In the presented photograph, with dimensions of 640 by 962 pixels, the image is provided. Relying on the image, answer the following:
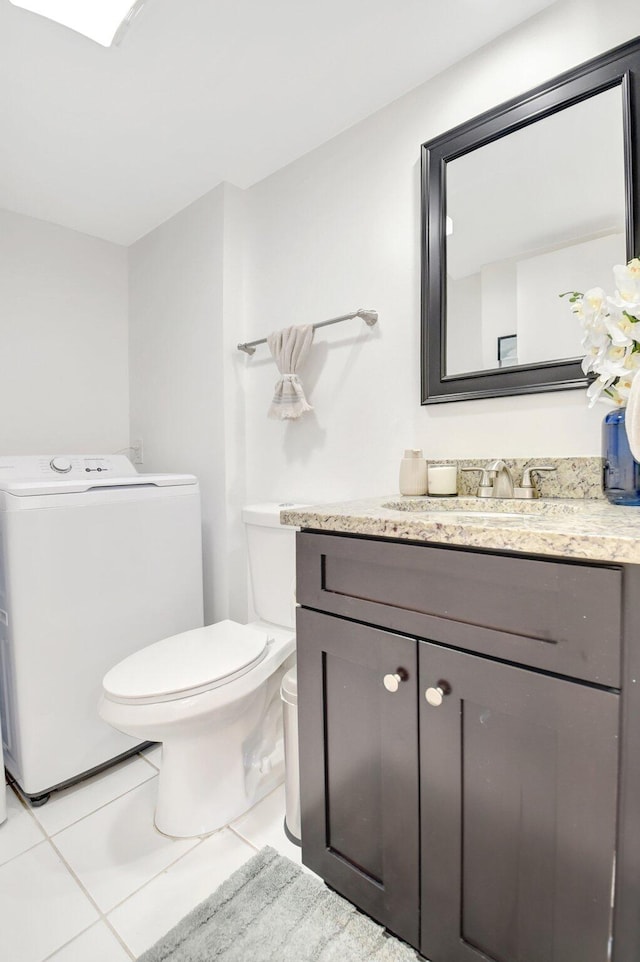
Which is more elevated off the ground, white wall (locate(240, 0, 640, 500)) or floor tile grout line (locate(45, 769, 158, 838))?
white wall (locate(240, 0, 640, 500))

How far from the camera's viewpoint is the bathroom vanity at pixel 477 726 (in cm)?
65

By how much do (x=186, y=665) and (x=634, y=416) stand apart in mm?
1270

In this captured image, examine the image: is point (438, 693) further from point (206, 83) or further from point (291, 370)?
point (206, 83)

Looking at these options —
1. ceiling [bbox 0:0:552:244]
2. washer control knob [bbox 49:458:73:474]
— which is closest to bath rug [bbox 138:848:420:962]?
washer control knob [bbox 49:458:73:474]

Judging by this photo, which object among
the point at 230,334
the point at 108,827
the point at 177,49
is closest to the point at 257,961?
the point at 108,827

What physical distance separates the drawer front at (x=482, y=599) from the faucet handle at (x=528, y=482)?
1.80 ft

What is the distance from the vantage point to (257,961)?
3.19ft

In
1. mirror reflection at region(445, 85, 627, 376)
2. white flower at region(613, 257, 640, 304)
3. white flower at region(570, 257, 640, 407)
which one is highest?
mirror reflection at region(445, 85, 627, 376)

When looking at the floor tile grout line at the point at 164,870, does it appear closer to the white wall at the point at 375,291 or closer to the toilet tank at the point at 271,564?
the toilet tank at the point at 271,564

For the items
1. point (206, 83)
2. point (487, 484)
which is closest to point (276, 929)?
point (487, 484)

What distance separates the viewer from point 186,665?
52.4 inches

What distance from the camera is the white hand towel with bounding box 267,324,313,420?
1.72 m

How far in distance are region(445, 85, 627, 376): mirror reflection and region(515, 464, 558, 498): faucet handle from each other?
29cm

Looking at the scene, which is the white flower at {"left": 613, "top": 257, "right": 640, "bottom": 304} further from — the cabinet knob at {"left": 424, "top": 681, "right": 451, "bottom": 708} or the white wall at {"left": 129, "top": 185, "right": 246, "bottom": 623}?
the white wall at {"left": 129, "top": 185, "right": 246, "bottom": 623}
